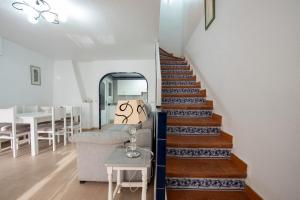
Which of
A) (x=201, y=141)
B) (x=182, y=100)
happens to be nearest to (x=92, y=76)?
(x=182, y=100)

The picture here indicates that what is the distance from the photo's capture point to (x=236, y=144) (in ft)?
5.99

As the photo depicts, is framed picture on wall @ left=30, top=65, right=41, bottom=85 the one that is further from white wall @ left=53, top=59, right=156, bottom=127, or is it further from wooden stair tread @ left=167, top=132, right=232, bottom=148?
wooden stair tread @ left=167, top=132, right=232, bottom=148

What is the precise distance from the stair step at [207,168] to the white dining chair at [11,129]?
9.79 feet

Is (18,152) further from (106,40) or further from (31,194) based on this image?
(106,40)

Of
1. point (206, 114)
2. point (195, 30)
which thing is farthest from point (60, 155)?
→ point (195, 30)

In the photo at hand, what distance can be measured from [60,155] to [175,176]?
2.55 meters

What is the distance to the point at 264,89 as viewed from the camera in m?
1.38

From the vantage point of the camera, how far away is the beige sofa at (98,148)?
2055 mm

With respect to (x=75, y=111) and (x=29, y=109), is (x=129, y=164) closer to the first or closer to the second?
(x=75, y=111)

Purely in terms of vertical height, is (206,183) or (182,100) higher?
(182,100)

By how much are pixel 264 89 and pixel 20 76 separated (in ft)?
17.7

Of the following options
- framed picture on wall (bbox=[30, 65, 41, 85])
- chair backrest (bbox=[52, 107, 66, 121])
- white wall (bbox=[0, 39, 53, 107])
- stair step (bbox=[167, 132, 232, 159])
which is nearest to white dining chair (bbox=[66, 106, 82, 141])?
chair backrest (bbox=[52, 107, 66, 121])

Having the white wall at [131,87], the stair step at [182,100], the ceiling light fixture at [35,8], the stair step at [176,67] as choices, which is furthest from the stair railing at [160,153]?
the white wall at [131,87]

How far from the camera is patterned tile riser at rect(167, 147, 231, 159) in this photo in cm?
193
